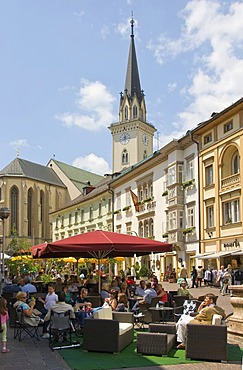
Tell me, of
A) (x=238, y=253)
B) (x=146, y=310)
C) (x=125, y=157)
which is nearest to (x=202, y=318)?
(x=146, y=310)

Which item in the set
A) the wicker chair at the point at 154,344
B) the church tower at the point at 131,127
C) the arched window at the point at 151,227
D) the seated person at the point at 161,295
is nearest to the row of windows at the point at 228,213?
the arched window at the point at 151,227

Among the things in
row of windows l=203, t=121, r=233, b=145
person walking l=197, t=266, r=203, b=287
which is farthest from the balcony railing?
person walking l=197, t=266, r=203, b=287

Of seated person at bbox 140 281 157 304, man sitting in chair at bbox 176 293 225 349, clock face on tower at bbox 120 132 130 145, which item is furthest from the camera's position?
clock face on tower at bbox 120 132 130 145

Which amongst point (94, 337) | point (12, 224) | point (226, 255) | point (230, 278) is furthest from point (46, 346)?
point (12, 224)

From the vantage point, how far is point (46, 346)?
11.1m

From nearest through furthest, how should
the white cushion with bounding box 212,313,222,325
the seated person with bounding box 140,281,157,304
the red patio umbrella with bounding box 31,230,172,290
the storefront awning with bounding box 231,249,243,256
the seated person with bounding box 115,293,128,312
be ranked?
the white cushion with bounding box 212,313,222,325
the seated person with bounding box 115,293,128,312
the red patio umbrella with bounding box 31,230,172,290
the seated person with bounding box 140,281,157,304
the storefront awning with bounding box 231,249,243,256

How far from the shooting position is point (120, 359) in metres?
9.71

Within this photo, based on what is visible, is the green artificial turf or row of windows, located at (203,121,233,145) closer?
the green artificial turf

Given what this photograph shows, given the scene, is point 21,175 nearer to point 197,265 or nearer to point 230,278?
point 197,265

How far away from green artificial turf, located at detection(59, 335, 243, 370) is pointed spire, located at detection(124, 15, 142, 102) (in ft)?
271

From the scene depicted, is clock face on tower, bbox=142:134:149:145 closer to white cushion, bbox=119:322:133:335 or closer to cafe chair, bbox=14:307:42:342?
cafe chair, bbox=14:307:42:342

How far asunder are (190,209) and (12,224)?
53058 millimetres

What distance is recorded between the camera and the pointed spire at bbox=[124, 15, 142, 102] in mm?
89750

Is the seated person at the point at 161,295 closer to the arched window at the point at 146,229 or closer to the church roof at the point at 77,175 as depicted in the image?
the arched window at the point at 146,229
